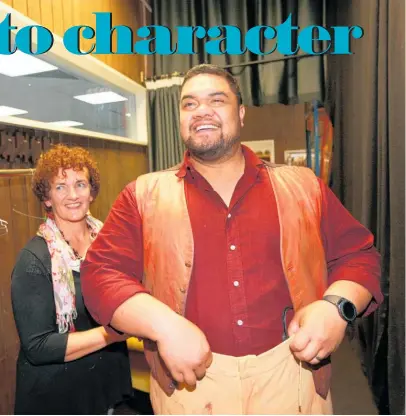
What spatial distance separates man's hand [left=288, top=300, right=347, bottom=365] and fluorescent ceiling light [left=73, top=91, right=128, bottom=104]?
188 cm

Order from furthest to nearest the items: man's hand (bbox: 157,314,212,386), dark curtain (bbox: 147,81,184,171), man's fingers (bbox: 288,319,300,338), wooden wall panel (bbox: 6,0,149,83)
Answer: dark curtain (bbox: 147,81,184,171) < wooden wall panel (bbox: 6,0,149,83) < man's fingers (bbox: 288,319,300,338) < man's hand (bbox: 157,314,212,386)

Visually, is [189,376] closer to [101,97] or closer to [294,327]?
[294,327]

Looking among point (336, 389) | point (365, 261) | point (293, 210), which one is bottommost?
point (336, 389)

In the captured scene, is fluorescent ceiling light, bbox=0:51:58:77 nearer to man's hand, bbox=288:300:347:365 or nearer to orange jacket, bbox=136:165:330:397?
orange jacket, bbox=136:165:330:397

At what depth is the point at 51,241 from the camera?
1265mm

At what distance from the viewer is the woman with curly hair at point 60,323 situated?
3.69 feet

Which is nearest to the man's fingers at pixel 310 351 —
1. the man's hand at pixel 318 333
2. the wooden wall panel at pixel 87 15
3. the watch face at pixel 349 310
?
the man's hand at pixel 318 333

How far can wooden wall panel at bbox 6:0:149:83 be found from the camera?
5.27ft

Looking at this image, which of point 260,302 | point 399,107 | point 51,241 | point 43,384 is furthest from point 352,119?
point 43,384

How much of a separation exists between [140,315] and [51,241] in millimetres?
722

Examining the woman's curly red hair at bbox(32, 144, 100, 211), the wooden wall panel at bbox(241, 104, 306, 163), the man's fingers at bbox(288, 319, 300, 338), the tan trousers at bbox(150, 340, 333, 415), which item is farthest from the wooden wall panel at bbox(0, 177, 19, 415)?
the wooden wall panel at bbox(241, 104, 306, 163)

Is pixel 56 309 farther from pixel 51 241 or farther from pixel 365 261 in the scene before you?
pixel 365 261

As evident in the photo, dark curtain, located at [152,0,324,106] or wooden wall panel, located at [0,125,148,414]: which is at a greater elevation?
dark curtain, located at [152,0,324,106]

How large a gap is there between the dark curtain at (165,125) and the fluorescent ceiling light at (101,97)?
254 millimetres
